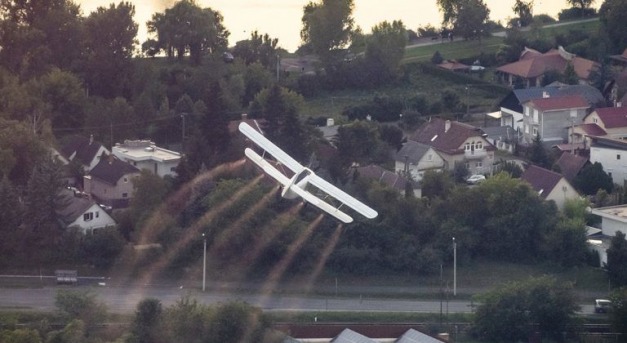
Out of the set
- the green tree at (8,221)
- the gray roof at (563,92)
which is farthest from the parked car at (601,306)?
the gray roof at (563,92)

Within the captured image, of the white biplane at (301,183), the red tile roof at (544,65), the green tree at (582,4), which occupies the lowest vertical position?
the white biplane at (301,183)

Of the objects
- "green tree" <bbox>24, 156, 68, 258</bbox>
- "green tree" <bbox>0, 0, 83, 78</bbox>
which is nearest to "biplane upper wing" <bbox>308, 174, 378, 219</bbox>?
"green tree" <bbox>24, 156, 68, 258</bbox>

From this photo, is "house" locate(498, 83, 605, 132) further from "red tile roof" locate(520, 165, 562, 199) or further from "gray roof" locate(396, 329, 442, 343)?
"gray roof" locate(396, 329, 442, 343)

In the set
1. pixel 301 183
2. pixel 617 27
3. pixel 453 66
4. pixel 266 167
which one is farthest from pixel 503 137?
pixel 617 27

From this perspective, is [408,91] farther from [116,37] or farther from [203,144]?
[203,144]

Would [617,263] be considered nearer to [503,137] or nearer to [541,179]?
[541,179]

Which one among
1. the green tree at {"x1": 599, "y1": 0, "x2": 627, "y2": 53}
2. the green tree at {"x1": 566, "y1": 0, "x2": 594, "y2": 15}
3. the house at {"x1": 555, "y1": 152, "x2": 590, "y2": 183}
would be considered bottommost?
the house at {"x1": 555, "y1": 152, "x2": 590, "y2": 183}

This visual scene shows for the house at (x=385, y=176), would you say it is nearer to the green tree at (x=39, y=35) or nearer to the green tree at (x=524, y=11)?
the green tree at (x=39, y=35)
